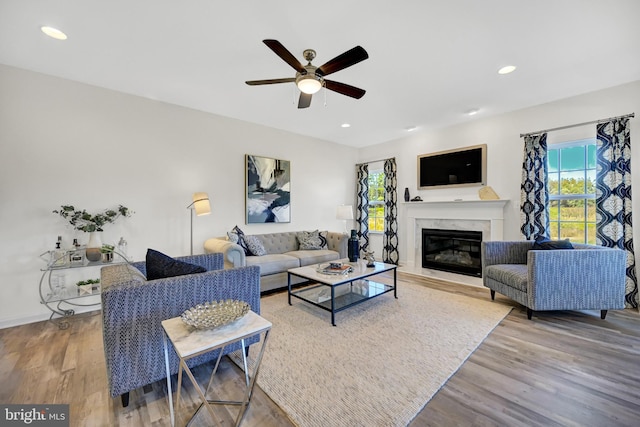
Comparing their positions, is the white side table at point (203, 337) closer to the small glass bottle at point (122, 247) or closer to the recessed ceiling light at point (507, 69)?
the small glass bottle at point (122, 247)

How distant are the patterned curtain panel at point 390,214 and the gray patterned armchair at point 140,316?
14.0ft

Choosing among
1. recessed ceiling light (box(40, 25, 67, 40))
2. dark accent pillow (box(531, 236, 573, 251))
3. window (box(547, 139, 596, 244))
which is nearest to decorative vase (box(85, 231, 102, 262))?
recessed ceiling light (box(40, 25, 67, 40))


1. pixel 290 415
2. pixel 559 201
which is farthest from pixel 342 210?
pixel 290 415

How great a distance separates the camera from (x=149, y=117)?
3.45 metres

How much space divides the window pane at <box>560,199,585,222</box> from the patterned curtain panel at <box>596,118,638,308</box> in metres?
0.26

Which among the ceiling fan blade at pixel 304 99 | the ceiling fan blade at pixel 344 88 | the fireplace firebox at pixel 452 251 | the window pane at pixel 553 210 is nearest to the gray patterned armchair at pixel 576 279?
the window pane at pixel 553 210

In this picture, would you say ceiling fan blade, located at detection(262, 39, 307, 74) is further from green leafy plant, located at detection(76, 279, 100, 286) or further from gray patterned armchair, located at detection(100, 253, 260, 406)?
green leafy plant, located at detection(76, 279, 100, 286)

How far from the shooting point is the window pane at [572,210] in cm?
356

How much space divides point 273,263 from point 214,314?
2.27 metres

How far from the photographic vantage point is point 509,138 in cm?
406

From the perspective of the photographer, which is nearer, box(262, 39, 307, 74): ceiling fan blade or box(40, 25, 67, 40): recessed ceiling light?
box(262, 39, 307, 74): ceiling fan blade

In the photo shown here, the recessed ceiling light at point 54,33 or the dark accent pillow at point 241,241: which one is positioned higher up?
the recessed ceiling light at point 54,33

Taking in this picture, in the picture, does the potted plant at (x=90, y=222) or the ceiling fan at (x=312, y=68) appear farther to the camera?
the potted plant at (x=90, y=222)

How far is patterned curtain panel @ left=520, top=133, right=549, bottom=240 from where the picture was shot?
3.67m
